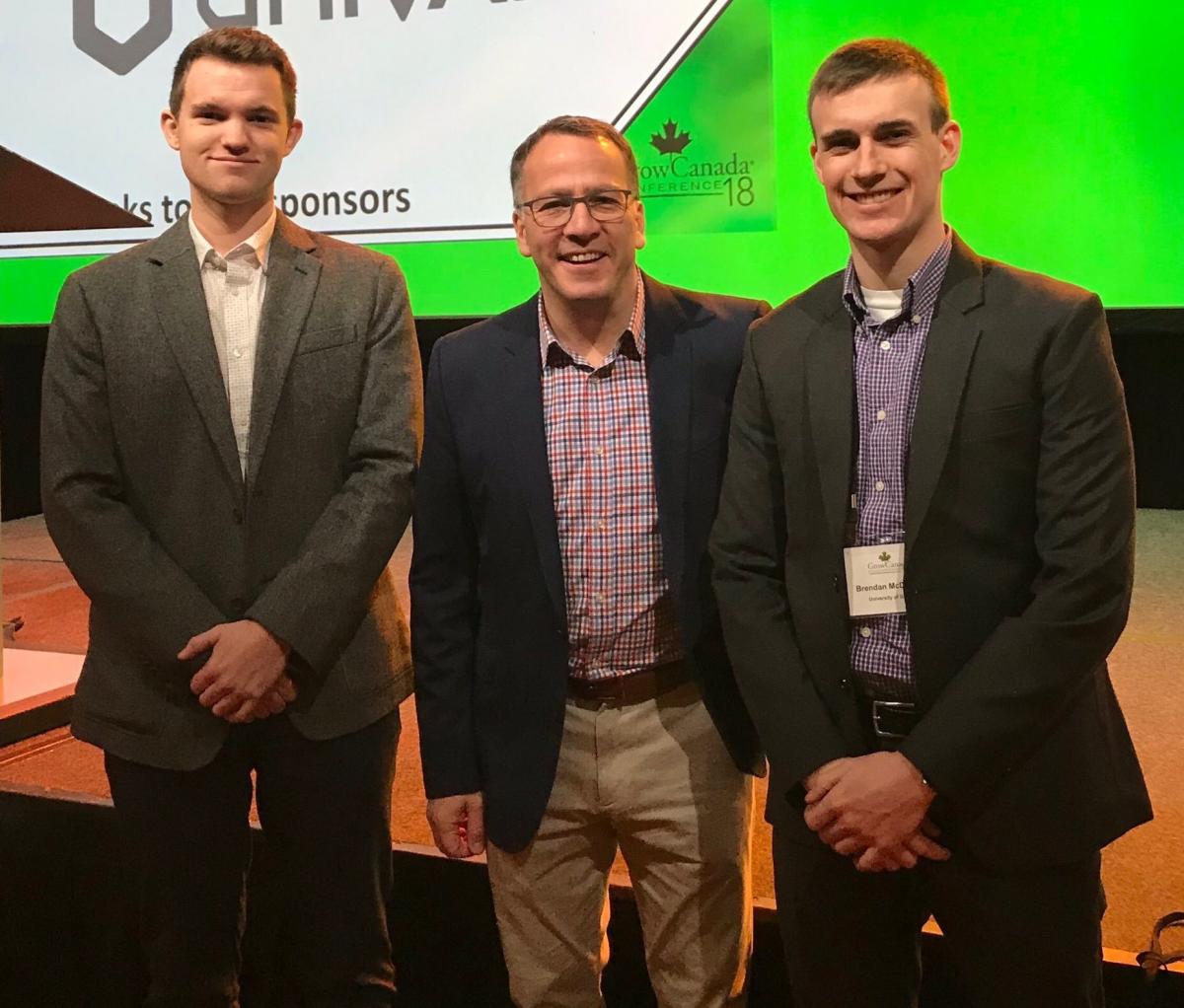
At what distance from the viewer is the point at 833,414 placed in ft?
4.60

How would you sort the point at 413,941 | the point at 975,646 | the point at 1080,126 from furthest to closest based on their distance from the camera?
the point at 1080,126
the point at 413,941
the point at 975,646

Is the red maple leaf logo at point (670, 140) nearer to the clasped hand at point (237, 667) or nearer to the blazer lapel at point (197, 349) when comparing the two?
the blazer lapel at point (197, 349)

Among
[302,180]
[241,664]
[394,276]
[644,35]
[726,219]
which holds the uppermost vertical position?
[644,35]

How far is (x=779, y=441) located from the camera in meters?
1.45

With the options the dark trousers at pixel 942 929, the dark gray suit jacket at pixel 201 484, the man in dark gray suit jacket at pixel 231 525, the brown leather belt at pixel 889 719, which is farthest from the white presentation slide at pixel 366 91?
the dark trousers at pixel 942 929

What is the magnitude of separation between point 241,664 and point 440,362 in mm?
495

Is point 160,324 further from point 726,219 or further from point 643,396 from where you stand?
point 726,219

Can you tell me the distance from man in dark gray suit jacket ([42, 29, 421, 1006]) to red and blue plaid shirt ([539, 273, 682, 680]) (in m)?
0.28

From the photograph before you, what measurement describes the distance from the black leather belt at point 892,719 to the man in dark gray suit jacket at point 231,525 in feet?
2.41

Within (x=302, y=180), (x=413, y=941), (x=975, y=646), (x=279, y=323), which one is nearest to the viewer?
(x=975, y=646)

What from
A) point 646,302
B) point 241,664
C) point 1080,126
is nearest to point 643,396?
point 646,302

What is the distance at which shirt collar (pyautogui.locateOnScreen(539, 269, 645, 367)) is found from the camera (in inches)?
63.7

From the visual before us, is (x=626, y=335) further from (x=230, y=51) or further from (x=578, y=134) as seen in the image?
(x=230, y=51)

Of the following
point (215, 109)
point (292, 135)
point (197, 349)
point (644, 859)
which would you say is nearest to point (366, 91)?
point (292, 135)
